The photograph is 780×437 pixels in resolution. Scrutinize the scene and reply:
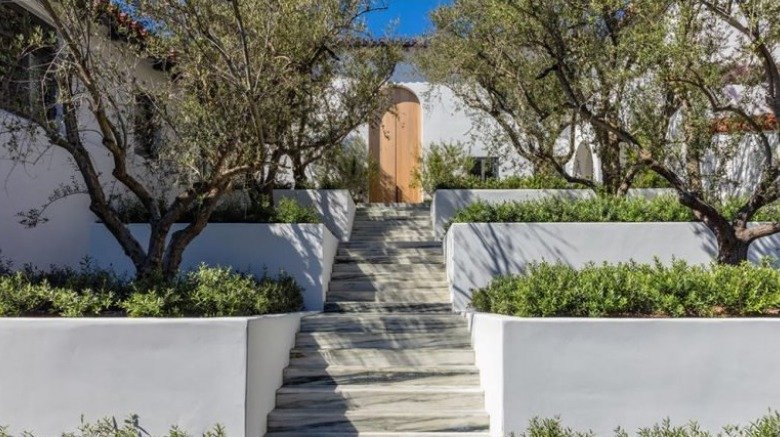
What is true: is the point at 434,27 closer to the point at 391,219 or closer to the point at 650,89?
the point at 391,219

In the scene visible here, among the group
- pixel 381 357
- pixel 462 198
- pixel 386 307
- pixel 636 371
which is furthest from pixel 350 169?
pixel 636 371

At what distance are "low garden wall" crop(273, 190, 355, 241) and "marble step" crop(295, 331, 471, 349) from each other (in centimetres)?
426

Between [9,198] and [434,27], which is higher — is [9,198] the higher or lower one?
the lower one

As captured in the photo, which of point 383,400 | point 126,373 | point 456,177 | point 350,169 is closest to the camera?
point 126,373

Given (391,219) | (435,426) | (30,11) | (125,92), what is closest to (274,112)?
(125,92)

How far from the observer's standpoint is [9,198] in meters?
7.56

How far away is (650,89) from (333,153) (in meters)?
6.78

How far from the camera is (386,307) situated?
30.2 ft

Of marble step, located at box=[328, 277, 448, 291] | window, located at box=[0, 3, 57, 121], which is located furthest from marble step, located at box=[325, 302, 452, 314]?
window, located at box=[0, 3, 57, 121]

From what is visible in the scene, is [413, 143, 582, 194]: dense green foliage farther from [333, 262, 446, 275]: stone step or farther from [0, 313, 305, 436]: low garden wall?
[0, 313, 305, 436]: low garden wall

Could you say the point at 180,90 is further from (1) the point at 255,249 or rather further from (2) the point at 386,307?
(2) the point at 386,307

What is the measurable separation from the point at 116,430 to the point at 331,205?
7009 millimetres

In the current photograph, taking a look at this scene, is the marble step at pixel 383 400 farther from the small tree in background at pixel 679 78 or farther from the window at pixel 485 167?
the window at pixel 485 167

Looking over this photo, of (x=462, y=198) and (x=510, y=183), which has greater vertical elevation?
(x=510, y=183)
